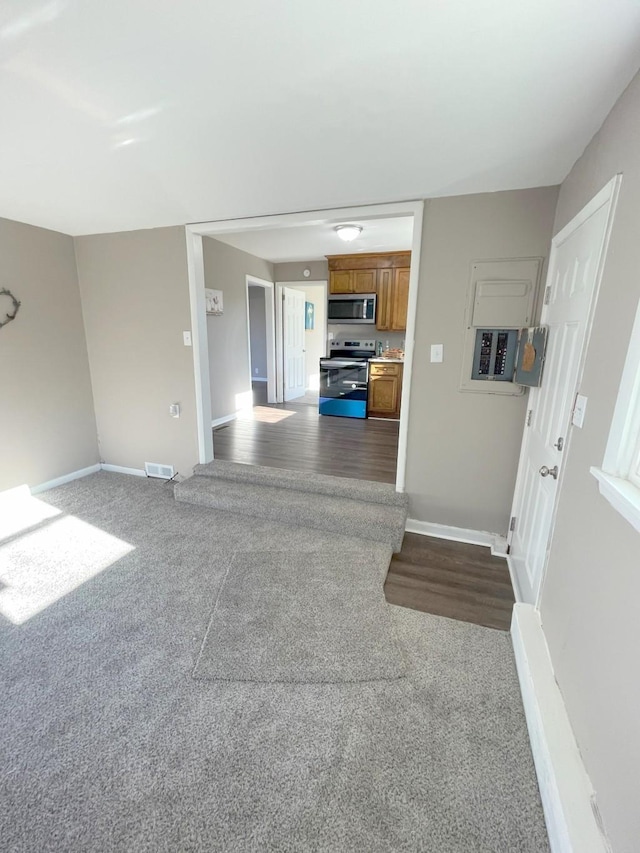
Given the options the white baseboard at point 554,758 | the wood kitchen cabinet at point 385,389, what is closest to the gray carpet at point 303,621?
the white baseboard at point 554,758

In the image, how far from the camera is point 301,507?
9.68ft

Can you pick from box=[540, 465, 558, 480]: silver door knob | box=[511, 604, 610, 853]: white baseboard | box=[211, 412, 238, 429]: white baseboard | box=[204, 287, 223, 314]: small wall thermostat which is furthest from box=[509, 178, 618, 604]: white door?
box=[211, 412, 238, 429]: white baseboard

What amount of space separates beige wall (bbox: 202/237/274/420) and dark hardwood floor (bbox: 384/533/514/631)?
329 centimetres

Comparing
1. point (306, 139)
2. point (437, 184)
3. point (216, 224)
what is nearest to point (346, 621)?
point (306, 139)

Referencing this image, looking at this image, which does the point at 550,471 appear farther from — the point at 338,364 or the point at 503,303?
the point at 338,364

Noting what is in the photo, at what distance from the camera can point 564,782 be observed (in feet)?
3.80

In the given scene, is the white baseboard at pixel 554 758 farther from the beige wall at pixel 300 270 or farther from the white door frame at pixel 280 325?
the beige wall at pixel 300 270

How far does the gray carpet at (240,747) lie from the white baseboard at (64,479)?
6.05 feet

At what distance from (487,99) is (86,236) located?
3596 mm

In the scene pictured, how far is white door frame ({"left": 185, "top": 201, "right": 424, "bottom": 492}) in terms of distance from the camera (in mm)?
2573

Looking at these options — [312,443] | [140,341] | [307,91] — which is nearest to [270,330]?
[312,443]

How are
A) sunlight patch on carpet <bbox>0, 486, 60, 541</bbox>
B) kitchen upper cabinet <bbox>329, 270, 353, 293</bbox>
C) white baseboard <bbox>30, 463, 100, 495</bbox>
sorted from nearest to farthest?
1. sunlight patch on carpet <bbox>0, 486, 60, 541</bbox>
2. white baseboard <bbox>30, 463, 100, 495</bbox>
3. kitchen upper cabinet <bbox>329, 270, 353, 293</bbox>

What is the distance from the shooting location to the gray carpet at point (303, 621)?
67.6 inches

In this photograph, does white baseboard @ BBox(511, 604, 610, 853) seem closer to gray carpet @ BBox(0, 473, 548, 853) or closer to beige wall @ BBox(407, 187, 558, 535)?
gray carpet @ BBox(0, 473, 548, 853)
